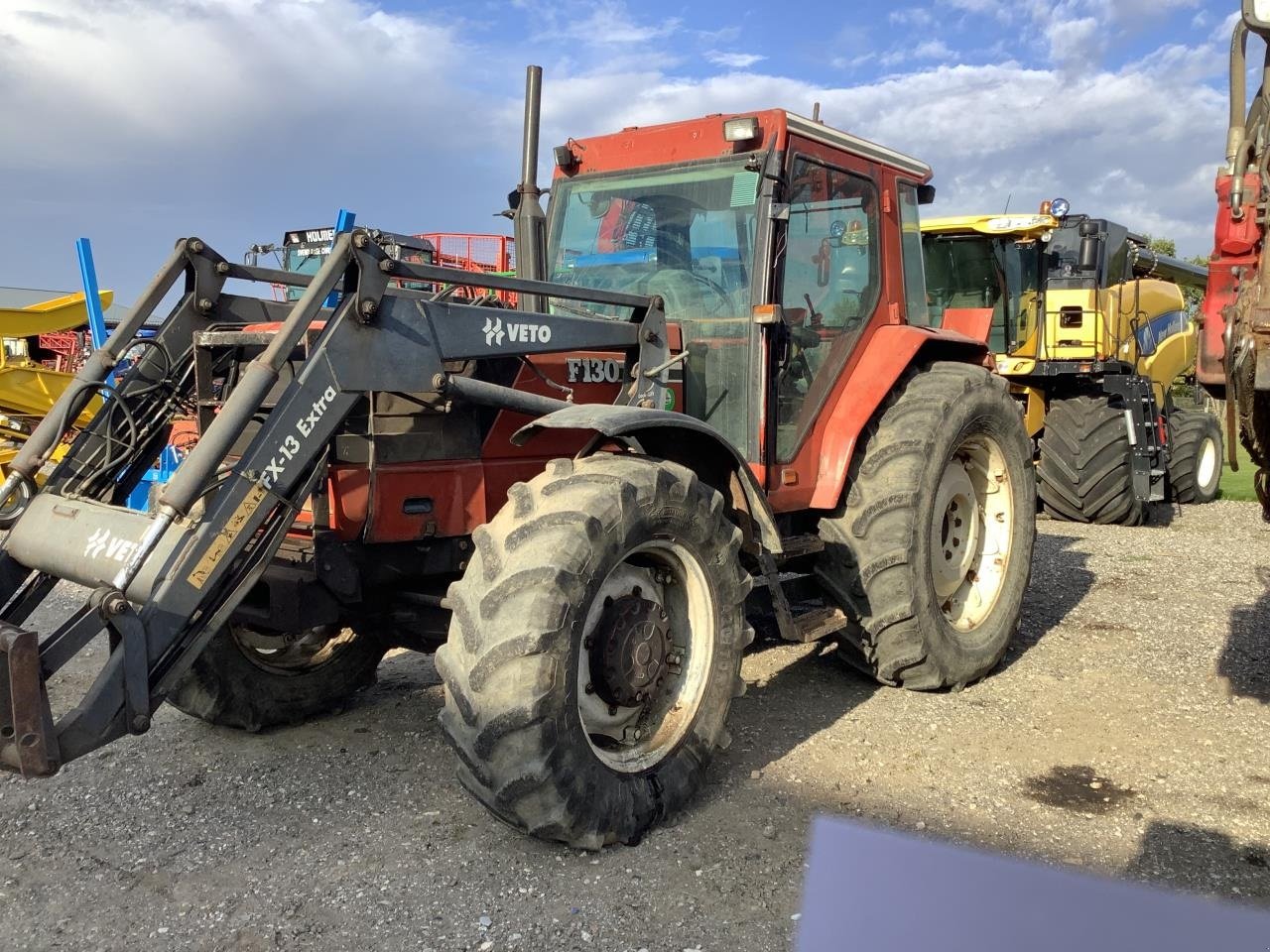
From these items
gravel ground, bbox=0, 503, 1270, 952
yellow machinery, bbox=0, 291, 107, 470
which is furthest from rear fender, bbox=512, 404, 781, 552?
yellow machinery, bbox=0, 291, 107, 470

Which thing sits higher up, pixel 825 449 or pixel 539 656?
pixel 825 449

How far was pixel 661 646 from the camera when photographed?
142 inches

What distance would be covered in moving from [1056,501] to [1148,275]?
14.8 ft

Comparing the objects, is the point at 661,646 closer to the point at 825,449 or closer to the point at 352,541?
the point at 352,541

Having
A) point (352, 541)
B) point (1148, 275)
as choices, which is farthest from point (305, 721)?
point (1148, 275)

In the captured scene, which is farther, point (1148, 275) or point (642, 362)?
point (1148, 275)

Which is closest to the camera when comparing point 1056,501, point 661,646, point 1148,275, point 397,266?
Answer: point 397,266

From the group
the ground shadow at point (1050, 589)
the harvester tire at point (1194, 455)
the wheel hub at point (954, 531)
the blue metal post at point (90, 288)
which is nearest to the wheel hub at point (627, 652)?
the wheel hub at point (954, 531)

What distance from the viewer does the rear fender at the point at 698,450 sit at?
3658 mm

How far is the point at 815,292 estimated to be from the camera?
4684 millimetres

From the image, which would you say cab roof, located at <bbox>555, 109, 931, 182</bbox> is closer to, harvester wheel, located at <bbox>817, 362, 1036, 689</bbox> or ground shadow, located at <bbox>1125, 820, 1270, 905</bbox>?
harvester wheel, located at <bbox>817, 362, 1036, 689</bbox>

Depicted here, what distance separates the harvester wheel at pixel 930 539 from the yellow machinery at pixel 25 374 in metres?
8.44

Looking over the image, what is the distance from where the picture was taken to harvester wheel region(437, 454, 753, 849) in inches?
121

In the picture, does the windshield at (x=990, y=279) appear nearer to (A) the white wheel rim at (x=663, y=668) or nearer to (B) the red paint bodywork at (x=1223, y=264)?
(B) the red paint bodywork at (x=1223, y=264)
